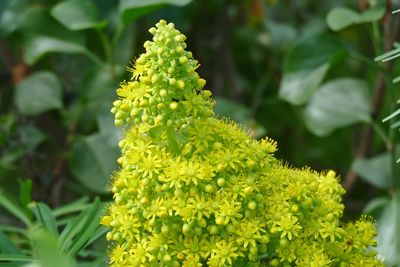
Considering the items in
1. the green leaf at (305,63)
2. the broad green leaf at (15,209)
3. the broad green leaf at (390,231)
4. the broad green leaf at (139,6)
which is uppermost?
the broad green leaf at (139,6)

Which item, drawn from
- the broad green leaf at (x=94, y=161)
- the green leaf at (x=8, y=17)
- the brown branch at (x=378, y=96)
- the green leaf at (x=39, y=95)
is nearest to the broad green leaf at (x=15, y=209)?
the broad green leaf at (x=94, y=161)

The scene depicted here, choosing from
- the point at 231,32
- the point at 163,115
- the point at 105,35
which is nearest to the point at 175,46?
the point at 163,115

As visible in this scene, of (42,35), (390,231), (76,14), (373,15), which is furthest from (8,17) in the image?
(390,231)

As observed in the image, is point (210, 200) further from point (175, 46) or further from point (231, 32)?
point (231, 32)

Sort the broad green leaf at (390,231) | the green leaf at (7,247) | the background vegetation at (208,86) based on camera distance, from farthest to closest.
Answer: the background vegetation at (208,86) < the broad green leaf at (390,231) < the green leaf at (7,247)

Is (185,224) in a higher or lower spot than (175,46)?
lower

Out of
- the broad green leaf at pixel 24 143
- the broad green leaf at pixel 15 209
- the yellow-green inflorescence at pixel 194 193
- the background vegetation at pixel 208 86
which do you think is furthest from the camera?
the broad green leaf at pixel 24 143

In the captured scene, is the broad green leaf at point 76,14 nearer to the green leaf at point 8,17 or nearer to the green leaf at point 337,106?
the green leaf at point 8,17
